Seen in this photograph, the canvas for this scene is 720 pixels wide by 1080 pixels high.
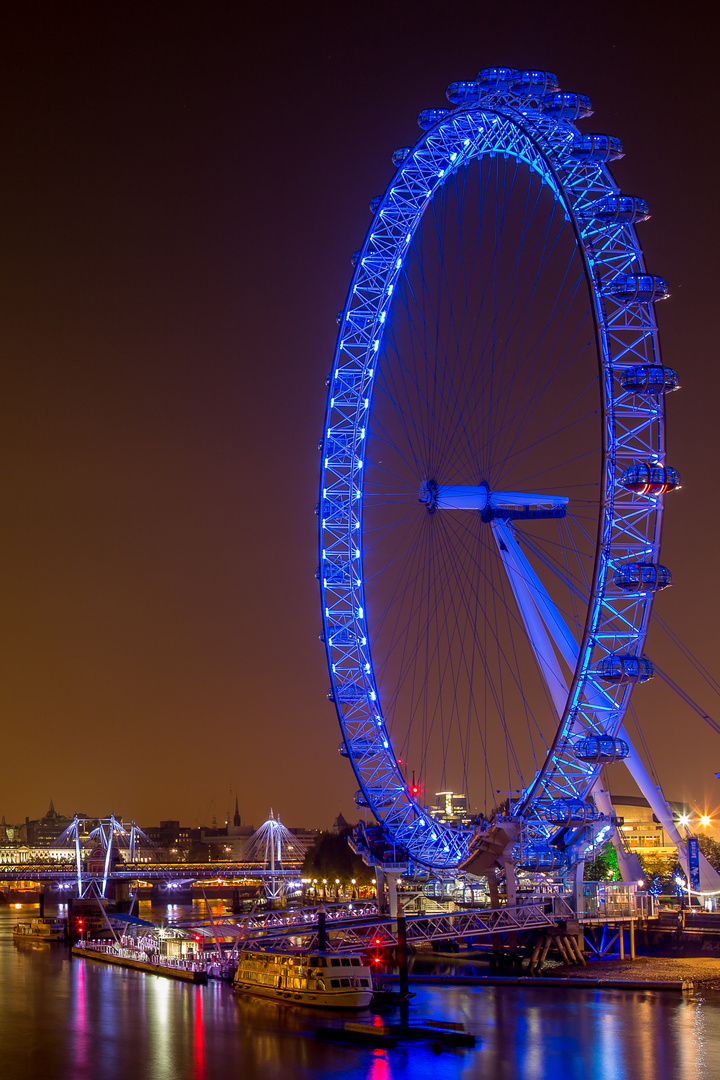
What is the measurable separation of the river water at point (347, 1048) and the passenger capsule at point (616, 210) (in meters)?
26.1

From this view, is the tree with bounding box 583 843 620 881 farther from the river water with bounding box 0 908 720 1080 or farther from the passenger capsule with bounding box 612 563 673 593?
the passenger capsule with bounding box 612 563 673 593

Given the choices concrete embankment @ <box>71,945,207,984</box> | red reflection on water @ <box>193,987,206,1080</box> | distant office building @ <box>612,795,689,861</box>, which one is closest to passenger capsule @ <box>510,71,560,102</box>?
red reflection on water @ <box>193,987,206,1080</box>

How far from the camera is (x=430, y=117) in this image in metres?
51.7

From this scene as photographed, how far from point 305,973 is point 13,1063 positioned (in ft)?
35.6

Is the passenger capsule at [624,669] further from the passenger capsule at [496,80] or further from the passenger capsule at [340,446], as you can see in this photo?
the passenger capsule at [496,80]

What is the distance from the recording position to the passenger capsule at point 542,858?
51.8m

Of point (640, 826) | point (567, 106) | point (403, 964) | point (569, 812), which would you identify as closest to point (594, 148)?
point (567, 106)

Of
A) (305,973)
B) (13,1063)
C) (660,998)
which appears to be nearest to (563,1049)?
(660,998)

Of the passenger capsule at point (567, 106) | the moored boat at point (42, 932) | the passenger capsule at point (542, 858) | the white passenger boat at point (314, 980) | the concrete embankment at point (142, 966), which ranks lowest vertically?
the moored boat at point (42, 932)

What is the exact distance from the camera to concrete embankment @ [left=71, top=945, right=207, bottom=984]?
5397 centimetres

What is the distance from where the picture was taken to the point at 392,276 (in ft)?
177

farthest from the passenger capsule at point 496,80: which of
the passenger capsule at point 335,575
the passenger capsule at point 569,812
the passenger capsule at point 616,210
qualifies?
the passenger capsule at point 569,812

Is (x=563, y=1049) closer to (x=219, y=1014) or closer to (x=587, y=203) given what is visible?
(x=219, y=1014)

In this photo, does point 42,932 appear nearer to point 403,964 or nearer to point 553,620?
point 553,620
